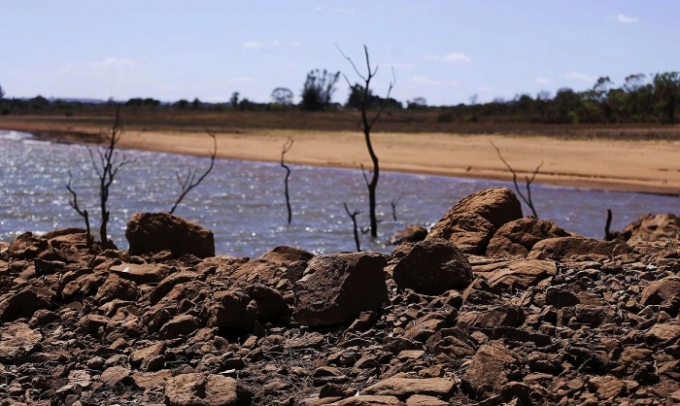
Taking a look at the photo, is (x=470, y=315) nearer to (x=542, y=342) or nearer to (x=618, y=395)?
(x=542, y=342)

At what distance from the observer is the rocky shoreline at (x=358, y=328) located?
4453 millimetres

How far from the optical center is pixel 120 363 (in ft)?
17.2

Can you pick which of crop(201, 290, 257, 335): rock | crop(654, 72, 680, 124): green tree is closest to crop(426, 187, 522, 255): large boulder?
crop(201, 290, 257, 335): rock

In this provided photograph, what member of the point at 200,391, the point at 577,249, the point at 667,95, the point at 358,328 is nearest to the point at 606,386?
the point at 358,328

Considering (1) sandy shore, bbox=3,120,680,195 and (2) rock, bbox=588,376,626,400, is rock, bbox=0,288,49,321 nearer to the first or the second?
(2) rock, bbox=588,376,626,400

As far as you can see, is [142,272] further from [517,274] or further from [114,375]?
[517,274]

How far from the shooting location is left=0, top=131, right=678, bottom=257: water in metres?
17.9

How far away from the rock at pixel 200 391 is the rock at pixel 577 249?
2902mm

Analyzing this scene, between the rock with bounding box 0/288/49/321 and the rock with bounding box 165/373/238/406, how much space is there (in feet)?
6.58

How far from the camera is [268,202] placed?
925 inches

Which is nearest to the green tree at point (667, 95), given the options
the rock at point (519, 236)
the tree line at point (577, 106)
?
the tree line at point (577, 106)

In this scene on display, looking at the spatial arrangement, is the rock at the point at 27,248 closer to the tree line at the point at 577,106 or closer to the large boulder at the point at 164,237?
the large boulder at the point at 164,237

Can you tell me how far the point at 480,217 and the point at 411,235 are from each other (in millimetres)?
3539

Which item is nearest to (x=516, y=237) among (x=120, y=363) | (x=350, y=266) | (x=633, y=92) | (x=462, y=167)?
(x=350, y=266)
